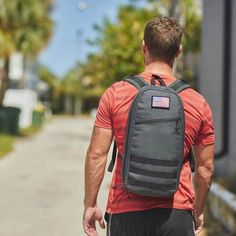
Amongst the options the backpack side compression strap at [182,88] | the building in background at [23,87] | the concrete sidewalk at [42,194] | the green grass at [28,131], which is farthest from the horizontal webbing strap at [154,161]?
the building in background at [23,87]

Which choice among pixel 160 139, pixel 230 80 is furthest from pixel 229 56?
pixel 160 139

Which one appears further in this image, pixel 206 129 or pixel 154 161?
pixel 206 129

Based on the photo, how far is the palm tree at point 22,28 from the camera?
25.6m

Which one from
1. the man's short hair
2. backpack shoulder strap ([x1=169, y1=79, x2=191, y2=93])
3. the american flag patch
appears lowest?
the american flag patch

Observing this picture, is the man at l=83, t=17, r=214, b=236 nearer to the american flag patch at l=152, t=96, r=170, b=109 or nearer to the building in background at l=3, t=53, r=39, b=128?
the american flag patch at l=152, t=96, r=170, b=109

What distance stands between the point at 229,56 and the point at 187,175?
856 centimetres

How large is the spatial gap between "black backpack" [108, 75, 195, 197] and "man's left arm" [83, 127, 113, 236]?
17 centimetres

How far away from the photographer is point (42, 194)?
417 inches

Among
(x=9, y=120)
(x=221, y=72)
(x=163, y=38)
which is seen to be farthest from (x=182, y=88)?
(x=9, y=120)

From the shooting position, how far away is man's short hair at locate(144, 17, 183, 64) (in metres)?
2.77

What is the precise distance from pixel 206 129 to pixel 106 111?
1.65 ft

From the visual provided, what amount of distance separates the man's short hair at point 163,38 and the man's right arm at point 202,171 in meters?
0.48

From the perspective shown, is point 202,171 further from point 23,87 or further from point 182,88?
point 23,87

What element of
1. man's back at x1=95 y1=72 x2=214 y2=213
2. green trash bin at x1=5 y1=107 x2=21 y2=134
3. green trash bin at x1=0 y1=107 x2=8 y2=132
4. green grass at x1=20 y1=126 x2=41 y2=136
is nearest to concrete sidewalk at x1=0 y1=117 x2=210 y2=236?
man's back at x1=95 y1=72 x2=214 y2=213
